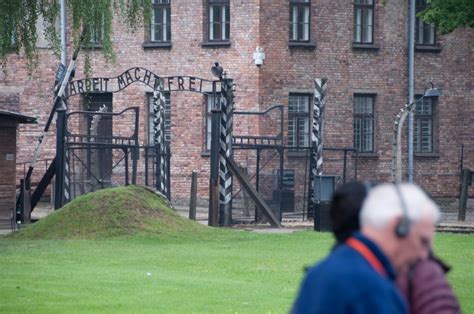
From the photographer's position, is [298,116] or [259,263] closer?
[259,263]

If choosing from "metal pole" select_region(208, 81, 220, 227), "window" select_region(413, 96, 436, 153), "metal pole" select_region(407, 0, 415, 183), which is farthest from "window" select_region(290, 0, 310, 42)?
"metal pole" select_region(208, 81, 220, 227)

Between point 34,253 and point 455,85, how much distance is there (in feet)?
89.0

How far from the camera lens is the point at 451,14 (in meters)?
39.2

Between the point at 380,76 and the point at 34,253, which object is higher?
the point at 380,76

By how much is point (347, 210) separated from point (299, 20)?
1668 inches

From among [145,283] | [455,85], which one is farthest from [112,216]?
[455,85]

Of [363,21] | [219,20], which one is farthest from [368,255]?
[363,21]

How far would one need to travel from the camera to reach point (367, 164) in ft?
161

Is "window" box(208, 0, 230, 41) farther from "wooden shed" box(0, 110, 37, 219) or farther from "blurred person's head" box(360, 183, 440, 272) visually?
"blurred person's head" box(360, 183, 440, 272)

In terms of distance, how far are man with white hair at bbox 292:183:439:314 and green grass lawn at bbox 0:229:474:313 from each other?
37.6 feet

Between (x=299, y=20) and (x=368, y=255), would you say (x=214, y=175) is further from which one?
(x=368, y=255)

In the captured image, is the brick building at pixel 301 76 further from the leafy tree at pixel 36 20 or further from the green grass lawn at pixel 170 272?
the leafy tree at pixel 36 20

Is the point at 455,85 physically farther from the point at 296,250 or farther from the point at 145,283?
the point at 145,283

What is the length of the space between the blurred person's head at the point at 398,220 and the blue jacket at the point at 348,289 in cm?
14
